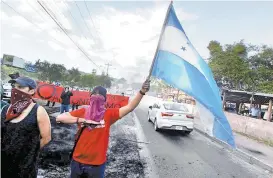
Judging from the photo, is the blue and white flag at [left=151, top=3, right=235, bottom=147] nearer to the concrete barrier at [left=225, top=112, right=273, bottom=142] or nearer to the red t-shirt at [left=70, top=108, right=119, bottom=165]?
the red t-shirt at [left=70, top=108, right=119, bottom=165]

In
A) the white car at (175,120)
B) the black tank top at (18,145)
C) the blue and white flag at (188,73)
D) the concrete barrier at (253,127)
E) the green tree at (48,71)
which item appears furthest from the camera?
the green tree at (48,71)

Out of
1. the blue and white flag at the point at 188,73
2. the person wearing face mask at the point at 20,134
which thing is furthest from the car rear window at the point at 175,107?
the person wearing face mask at the point at 20,134

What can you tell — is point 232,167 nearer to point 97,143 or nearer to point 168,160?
point 168,160

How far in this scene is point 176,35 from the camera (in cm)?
428

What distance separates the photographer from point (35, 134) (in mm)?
2824

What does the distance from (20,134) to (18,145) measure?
11cm

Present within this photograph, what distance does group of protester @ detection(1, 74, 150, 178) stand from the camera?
2740 millimetres

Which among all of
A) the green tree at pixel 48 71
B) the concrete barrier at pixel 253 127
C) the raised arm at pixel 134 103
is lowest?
the concrete barrier at pixel 253 127

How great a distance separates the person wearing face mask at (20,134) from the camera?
273cm

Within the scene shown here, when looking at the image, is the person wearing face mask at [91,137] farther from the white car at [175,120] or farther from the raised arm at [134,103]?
the white car at [175,120]

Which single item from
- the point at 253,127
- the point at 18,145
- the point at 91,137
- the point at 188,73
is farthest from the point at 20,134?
the point at 253,127

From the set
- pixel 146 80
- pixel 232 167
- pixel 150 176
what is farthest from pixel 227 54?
pixel 146 80

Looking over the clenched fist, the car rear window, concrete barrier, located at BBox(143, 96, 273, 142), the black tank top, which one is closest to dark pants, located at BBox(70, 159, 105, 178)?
the black tank top

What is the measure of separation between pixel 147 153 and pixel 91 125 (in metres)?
5.82
